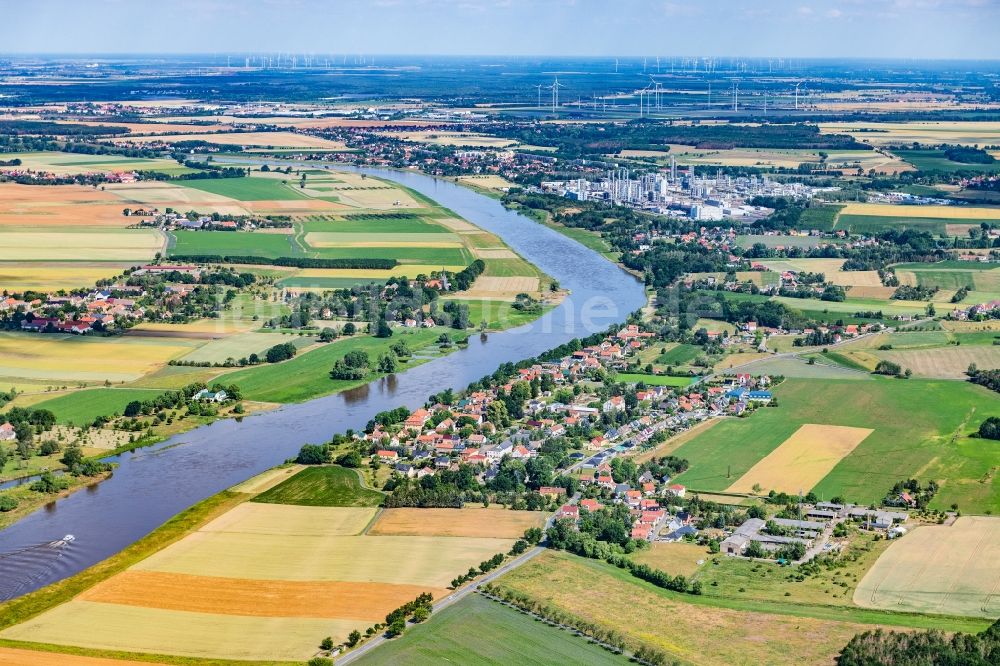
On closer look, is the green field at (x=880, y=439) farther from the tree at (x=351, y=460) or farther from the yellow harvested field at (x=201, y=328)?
the yellow harvested field at (x=201, y=328)

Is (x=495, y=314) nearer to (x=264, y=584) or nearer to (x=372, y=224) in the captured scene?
(x=372, y=224)

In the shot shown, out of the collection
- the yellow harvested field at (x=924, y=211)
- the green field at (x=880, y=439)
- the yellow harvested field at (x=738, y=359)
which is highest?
the yellow harvested field at (x=924, y=211)

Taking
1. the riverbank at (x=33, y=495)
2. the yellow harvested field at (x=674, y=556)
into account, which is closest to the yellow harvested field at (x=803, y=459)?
the yellow harvested field at (x=674, y=556)

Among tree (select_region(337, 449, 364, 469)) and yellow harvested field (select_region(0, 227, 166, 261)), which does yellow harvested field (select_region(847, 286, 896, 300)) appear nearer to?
tree (select_region(337, 449, 364, 469))

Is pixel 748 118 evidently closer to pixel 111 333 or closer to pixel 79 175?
pixel 79 175

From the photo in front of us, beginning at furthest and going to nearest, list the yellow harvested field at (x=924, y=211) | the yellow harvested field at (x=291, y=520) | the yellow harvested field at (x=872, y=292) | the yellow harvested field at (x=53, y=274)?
the yellow harvested field at (x=924, y=211) < the yellow harvested field at (x=872, y=292) < the yellow harvested field at (x=53, y=274) < the yellow harvested field at (x=291, y=520)

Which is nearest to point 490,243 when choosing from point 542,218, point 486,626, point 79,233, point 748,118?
point 542,218

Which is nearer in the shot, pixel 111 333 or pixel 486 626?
pixel 486 626
